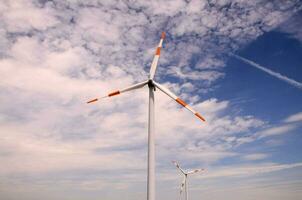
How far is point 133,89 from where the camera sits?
150 feet

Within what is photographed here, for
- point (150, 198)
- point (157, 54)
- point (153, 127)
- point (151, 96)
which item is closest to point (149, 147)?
point (153, 127)

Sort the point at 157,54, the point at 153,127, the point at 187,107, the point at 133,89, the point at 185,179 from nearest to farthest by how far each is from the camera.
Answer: the point at 153,127 < the point at 187,107 < the point at 133,89 < the point at 157,54 < the point at 185,179

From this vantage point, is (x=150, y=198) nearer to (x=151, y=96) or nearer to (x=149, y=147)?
(x=149, y=147)

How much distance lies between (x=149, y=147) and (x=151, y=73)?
14.1m

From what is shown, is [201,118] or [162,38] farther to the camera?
[162,38]

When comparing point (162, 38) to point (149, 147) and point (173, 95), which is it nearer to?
point (173, 95)

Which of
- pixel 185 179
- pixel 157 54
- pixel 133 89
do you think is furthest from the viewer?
pixel 185 179

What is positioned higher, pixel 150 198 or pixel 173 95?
pixel 173 95

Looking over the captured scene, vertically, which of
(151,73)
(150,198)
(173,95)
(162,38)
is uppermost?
(162,38)

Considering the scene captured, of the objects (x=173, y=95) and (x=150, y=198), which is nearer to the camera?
(x=150, y=198)

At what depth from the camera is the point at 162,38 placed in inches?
1966

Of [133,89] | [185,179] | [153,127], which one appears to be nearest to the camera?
[153,127]

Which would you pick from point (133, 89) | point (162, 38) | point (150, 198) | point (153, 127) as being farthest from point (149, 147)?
point (162, 38)

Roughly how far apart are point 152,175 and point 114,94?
48.0 ft
